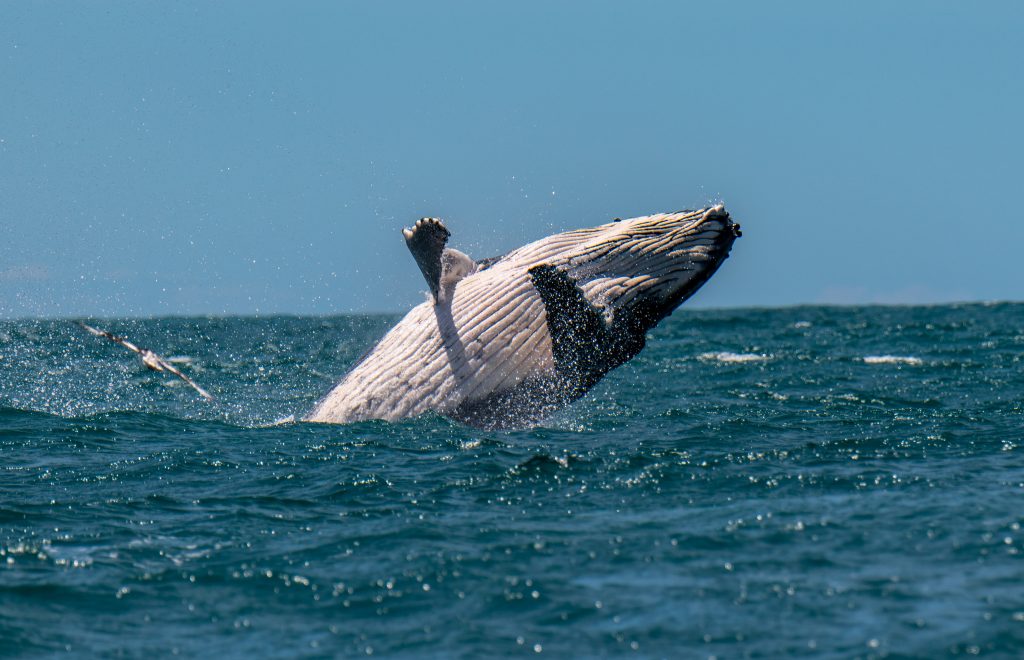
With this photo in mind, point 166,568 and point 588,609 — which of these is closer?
point 588,609

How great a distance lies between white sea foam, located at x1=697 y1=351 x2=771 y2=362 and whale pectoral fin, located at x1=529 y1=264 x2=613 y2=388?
63.1 ft

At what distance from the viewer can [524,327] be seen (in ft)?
50.0

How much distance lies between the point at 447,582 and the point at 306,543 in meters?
1.57

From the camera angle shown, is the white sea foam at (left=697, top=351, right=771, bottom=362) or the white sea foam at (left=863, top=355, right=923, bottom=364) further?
the white sea foam at (left=697, top=351, right=771, bottom=362)

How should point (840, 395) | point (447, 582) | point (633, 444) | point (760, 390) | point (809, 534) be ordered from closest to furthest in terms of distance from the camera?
1. point (447, 582)
2. point (809, 534)
3. point (633, 444)
4. point (840, 395)
5. point (760, 390)

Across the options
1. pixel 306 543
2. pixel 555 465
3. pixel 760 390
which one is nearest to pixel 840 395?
pixel 760 390

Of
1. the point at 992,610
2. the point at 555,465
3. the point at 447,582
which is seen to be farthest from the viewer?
the point at 555,465

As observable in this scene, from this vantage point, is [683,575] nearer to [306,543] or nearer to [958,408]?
[306,543]

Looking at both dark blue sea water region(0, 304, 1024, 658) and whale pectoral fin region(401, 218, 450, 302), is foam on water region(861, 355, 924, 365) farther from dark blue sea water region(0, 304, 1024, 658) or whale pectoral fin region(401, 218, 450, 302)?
whale pectoral fin region(401, 218, 450, 302)

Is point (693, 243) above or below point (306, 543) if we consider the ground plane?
above

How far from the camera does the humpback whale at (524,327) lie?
15.1 m

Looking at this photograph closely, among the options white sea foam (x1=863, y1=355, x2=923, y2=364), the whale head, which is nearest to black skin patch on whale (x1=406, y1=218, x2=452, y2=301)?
the whale head

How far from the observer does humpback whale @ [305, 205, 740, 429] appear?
15148mm

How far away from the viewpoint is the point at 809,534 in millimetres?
9352
